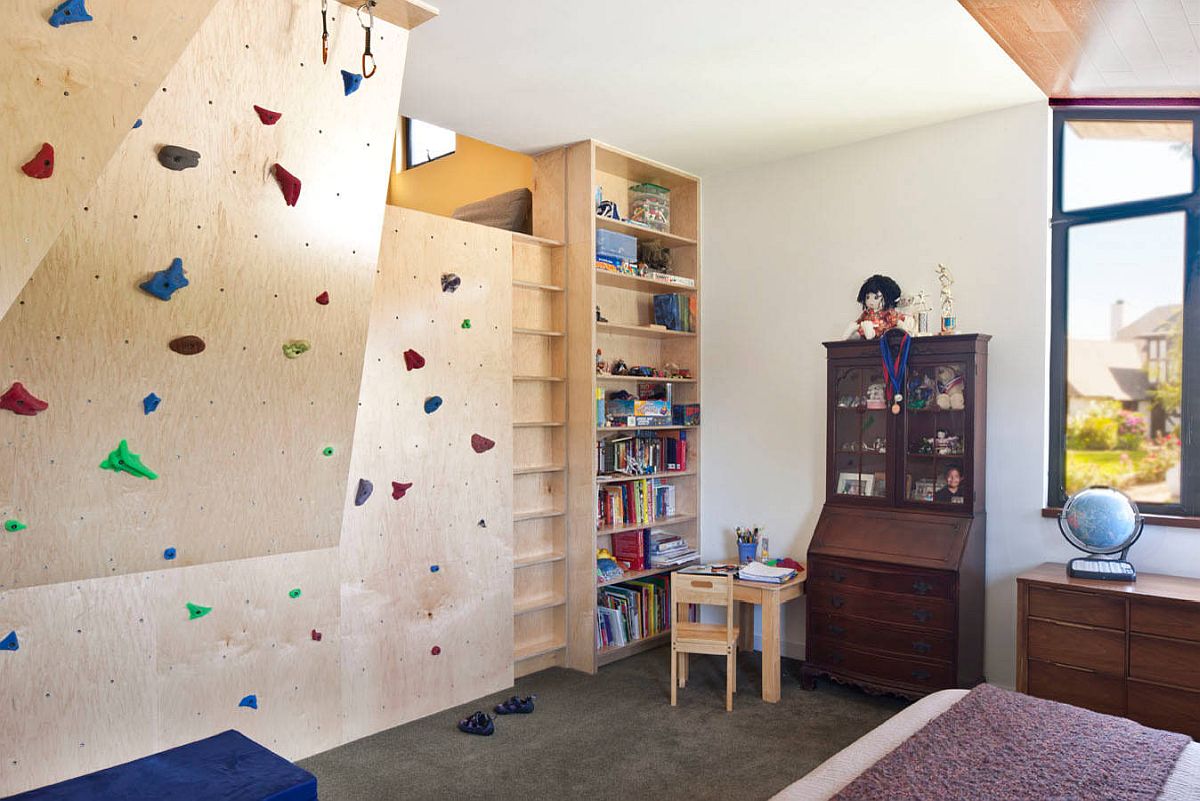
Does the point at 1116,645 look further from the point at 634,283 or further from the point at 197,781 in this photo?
the point at 197,781

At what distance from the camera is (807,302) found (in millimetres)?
4645

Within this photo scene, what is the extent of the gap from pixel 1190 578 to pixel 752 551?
1965 millimetres

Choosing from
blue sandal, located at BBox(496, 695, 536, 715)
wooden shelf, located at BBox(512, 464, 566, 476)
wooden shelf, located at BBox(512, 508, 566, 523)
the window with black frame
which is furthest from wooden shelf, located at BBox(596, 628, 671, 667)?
the window with black frame

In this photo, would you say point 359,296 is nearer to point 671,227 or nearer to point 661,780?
point 661,780

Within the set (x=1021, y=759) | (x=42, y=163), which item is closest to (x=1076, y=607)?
(x=1021, y=759)

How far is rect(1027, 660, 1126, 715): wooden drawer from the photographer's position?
10.5 ft

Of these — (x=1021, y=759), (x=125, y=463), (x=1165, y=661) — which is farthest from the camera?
(x=1165, y=661)

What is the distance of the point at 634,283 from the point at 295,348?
2383mm

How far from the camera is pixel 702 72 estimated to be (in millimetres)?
3516

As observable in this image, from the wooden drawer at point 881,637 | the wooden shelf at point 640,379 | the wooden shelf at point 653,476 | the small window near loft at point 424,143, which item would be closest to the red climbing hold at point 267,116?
the wooden shelf at point 640,379

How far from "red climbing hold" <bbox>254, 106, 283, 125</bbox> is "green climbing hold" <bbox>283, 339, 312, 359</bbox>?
2.53 ft

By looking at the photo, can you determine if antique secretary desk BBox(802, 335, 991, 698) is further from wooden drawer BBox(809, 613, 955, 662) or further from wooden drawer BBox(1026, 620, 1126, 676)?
wooden drawer BBox(1026, 620, 1126, 676)

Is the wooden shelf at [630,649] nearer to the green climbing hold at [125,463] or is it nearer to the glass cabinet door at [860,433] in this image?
the glass cabinet door at [860,433]

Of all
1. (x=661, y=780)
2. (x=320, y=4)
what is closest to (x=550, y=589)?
(x=661, y=780)
